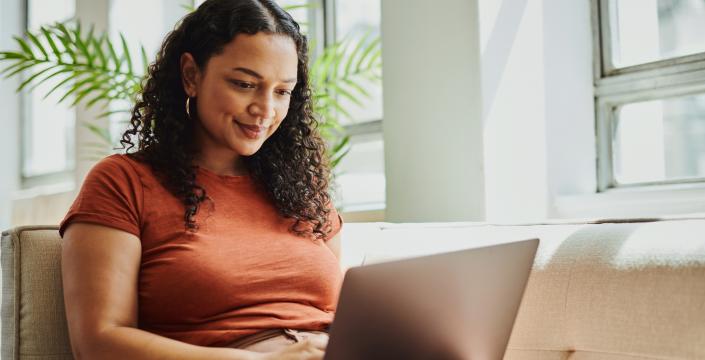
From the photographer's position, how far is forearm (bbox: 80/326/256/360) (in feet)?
3.65

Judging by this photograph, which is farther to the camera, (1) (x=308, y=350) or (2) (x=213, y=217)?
(2) (x=213, y=217)

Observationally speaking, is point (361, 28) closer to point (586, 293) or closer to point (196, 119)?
point (196, 119)

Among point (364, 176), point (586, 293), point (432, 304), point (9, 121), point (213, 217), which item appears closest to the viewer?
point (432, 304)

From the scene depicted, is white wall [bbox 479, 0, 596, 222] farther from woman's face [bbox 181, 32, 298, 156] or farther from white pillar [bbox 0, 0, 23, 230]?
white pillar [bbox 0, 0, 23, 230]

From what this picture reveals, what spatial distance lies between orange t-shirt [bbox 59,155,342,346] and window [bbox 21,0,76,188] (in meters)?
3.67

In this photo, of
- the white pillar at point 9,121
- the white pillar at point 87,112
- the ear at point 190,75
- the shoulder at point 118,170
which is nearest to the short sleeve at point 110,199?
the shoulder at point 118,170

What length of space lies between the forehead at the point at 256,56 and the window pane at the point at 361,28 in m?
1.54

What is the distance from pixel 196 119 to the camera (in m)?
1.49

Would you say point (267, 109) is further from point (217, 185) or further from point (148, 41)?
point (148, 41)

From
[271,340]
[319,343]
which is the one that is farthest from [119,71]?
[319,343]

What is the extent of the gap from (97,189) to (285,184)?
1.26 feet

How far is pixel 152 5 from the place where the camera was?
3684mm

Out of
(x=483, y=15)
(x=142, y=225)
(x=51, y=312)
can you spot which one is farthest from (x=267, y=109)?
(x=483, y=15)

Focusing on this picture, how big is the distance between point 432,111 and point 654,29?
24.3 inches
